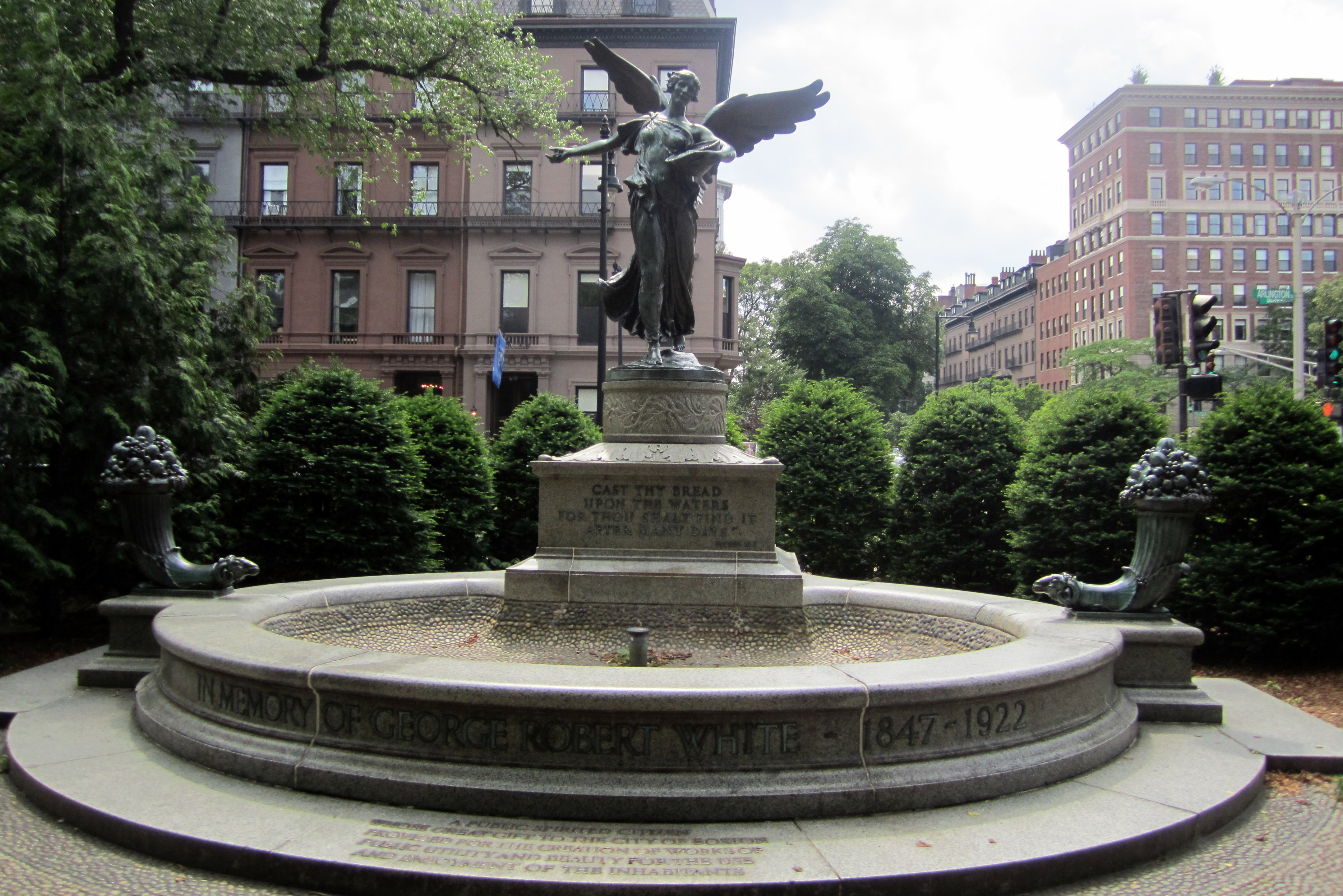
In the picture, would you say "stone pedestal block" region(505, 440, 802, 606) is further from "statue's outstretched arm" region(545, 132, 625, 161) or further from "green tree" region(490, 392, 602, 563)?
"green tree" region(490, 392, 602, 563)

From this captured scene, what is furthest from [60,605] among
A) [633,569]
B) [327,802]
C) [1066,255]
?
[1066,255]

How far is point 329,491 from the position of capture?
12.1 metres

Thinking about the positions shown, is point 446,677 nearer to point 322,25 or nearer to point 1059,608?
point 1059,608

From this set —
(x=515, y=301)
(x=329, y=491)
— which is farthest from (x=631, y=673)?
(x=515, y=301)

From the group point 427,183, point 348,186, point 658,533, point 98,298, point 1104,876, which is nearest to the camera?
point 1104,876

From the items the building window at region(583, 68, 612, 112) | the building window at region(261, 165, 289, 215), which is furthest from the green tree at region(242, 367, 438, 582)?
the building window at region(261, 165, 289, 215)

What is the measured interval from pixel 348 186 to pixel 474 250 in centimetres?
689

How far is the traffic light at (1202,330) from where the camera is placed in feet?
48.6

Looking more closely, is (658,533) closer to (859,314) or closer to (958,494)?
(958,494)

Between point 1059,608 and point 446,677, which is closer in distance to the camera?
A: point 446,677

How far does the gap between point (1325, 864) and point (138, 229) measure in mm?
11543

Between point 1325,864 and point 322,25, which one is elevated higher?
point 322,25

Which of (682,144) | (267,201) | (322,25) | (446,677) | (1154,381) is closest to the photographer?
(446,677)

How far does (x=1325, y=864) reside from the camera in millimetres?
4504
